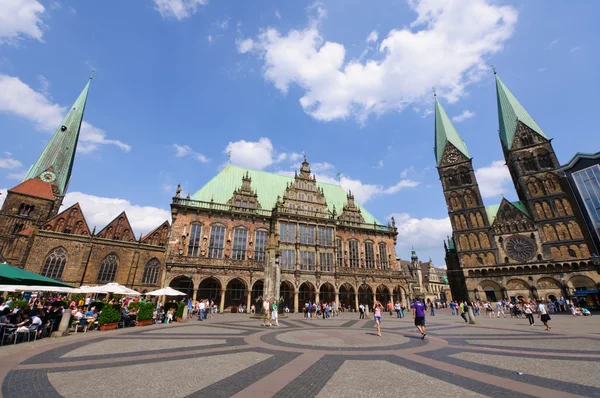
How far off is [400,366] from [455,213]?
5061cm

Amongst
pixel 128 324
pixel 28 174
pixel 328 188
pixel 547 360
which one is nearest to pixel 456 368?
pixel 547 360

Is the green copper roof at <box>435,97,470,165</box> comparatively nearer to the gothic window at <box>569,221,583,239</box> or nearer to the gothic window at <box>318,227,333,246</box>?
the gothic window at <box>569,221,583,239</box>

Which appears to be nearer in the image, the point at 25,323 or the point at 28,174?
the point at 25,323

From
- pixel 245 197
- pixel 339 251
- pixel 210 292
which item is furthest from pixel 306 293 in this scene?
pixel 245 197

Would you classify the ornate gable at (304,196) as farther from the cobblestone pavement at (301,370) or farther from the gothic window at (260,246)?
the cobblestone pavement at (301,370)

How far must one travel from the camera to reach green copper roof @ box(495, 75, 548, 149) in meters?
50.2

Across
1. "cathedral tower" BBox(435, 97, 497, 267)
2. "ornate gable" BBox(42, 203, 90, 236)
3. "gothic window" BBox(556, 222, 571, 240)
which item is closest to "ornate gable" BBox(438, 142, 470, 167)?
"cathedral tower" BBox(435, 97, 497, 267)

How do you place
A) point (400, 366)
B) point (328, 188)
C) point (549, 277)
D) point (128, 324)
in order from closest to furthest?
point (400, 366)
point (128, 324)
point (549, 277)
point (328, 188)

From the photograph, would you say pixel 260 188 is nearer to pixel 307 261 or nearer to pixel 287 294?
pixel 307 261

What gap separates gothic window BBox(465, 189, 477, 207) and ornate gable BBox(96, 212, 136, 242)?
57340 millimetres

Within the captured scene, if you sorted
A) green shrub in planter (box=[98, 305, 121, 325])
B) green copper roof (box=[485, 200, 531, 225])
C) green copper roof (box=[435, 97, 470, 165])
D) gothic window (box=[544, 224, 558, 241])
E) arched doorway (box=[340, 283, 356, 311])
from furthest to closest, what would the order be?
green copper roof (box=[435, 97, 470, 165]) < green copper roof (box=[485, 200, 531, 225]) < gothic window (box=[544, 224, 558, 241]) < arched doorway (box=[340, 283, 356, 311]) < green shrub in planter (box=[98, 305, 121, 325])

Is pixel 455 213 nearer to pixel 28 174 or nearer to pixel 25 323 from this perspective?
pixel 25 323

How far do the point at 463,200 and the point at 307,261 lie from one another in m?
34.9

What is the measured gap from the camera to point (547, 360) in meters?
6.87
